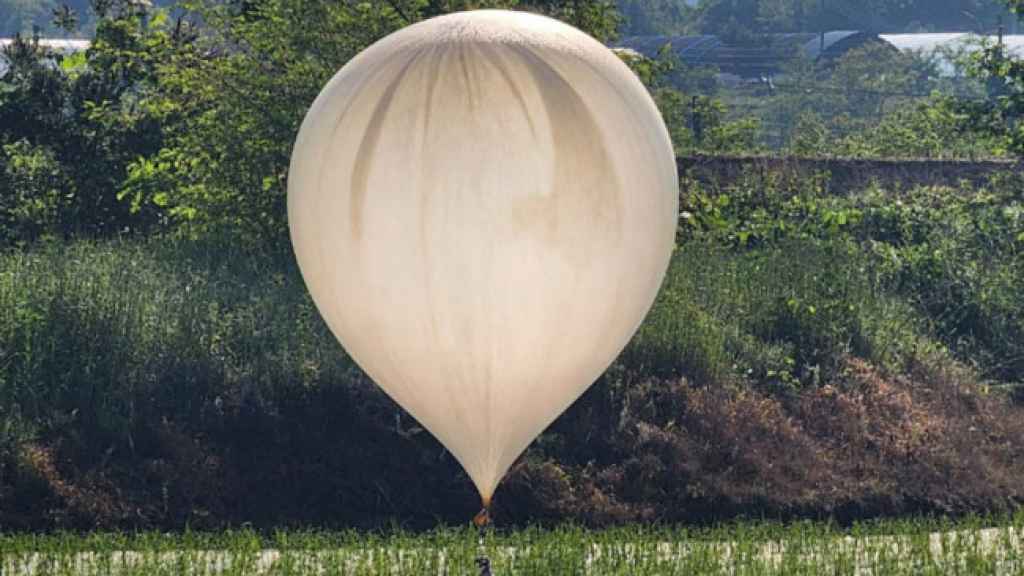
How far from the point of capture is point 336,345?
581 inches

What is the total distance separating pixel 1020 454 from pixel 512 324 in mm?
8117

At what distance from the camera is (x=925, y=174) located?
22.8 metres

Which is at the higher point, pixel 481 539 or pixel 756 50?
pixel 481 539

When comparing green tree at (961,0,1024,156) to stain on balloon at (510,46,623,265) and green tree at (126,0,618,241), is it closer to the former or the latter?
green tree at (126,0,618,241)

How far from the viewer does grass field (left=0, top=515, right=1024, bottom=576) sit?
36.6 ft

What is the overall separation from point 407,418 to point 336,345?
919 millimetres

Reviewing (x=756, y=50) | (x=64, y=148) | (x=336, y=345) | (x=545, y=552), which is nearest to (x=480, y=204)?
(x=545, y=552)

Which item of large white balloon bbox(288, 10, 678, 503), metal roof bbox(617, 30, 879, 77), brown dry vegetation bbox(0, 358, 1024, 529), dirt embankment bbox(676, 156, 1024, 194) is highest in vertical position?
large white balloon bbox(288, 10, 678, 503)

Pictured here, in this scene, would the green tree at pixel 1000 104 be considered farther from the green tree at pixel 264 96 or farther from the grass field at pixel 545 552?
the grass field at pixel 545 552

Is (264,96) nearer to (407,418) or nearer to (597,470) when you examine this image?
(407,418)

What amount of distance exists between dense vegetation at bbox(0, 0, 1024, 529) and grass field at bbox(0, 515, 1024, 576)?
2.03 ft

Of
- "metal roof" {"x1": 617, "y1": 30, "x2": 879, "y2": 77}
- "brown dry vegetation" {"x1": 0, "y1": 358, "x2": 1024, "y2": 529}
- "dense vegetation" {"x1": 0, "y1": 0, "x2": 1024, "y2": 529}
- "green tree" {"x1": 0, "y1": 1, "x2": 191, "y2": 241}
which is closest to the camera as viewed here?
"brown dry vegetation" {"x1": 0, "y1": 358, "x2": 1024, "y2": 529}

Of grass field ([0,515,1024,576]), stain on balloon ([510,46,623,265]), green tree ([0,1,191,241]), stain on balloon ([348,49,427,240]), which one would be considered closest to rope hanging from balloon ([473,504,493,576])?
grass field ([0,515,1024,576])

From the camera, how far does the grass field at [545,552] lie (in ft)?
36.6
